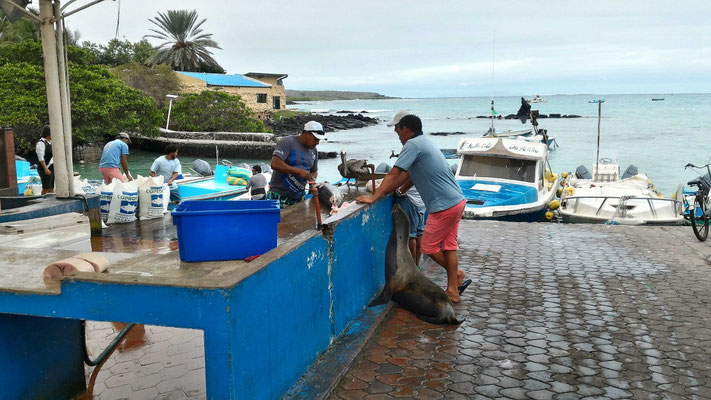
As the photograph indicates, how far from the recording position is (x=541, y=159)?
49.3 feet

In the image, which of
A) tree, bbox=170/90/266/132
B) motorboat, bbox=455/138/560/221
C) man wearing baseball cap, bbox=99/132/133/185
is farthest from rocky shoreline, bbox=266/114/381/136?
man wearing baseball cap, bbox=99/132/133/185

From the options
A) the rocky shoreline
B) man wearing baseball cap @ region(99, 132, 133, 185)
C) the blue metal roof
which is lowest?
man wearing baseball cap @ region(99, 132, 133, 185)

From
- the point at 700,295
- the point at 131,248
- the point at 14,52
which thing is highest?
the point at 14,52

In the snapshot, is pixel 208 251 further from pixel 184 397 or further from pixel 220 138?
A: pixel 220 138

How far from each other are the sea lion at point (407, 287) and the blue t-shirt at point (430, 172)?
54 cm

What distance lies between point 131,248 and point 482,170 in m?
11.2

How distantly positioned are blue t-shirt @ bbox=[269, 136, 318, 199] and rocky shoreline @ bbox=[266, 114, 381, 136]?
145 ft

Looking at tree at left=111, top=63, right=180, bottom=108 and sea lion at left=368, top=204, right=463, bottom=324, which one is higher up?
tree at left=111, top=63, right=180, bottom=108

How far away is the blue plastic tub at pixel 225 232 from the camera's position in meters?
3.49

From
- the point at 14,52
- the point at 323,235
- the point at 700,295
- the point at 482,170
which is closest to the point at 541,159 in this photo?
the point at 482,170

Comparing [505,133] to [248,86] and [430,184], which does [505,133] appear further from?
[248,86]

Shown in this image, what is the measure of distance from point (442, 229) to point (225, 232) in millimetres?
2540

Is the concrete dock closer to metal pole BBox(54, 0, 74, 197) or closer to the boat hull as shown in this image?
metal pole BBox(54, 0, 74, 197)

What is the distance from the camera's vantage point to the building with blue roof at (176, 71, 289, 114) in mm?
49469
